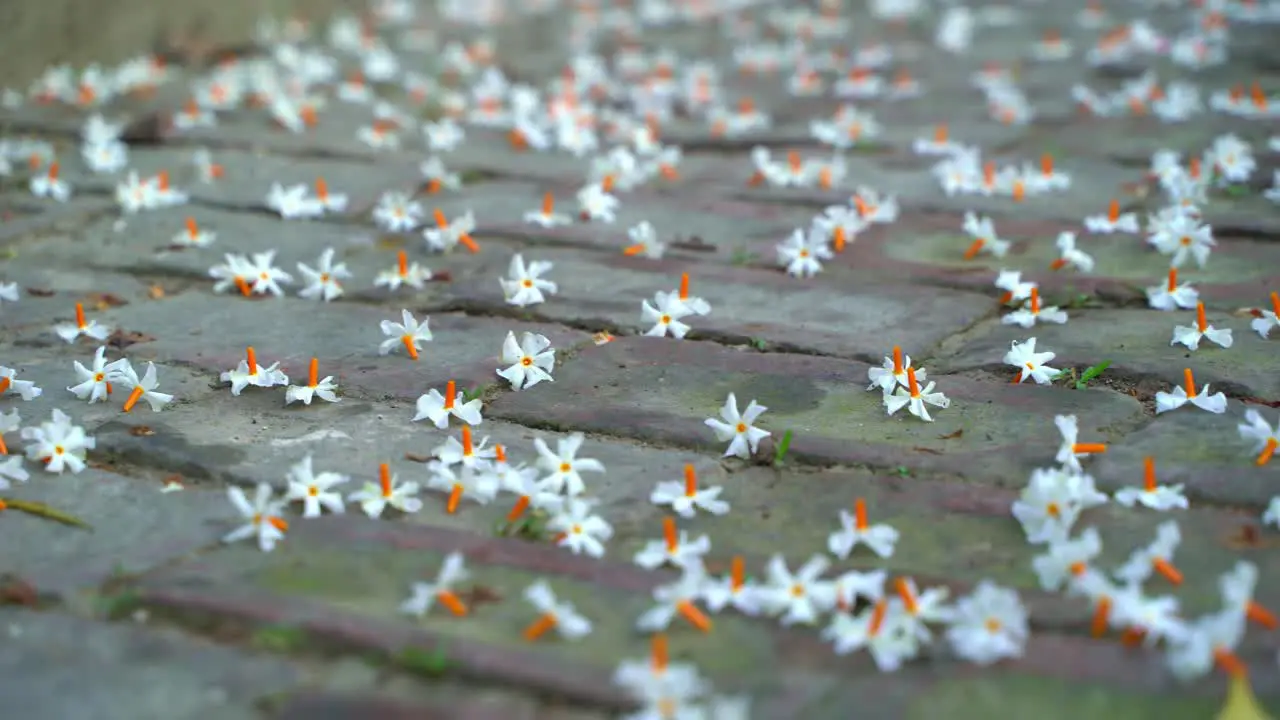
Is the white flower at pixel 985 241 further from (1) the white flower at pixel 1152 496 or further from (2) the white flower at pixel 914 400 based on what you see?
(1) the white flower at pixel 1152 496

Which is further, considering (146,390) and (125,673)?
(146,390)

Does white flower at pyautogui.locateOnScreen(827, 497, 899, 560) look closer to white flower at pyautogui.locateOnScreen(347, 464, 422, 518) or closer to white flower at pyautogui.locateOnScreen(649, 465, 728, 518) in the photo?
white flower at pyautogui.locateOnScreen(649, 465, 728, 518)

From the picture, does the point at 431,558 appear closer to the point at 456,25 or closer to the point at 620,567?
the point at 620,567

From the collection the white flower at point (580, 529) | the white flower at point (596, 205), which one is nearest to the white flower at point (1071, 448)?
the white flower at point (580, 529)

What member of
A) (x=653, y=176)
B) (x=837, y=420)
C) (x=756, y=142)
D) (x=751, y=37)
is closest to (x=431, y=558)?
(x=837, y=420)

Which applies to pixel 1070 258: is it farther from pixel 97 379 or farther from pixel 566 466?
pixel 97 379

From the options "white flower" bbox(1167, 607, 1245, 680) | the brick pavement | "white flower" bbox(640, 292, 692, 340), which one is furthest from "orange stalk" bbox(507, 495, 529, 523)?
"white flower" bbox(1167, 607, 1245, 680)

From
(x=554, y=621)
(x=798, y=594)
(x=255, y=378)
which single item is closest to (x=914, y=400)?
(x=798, y=594)
